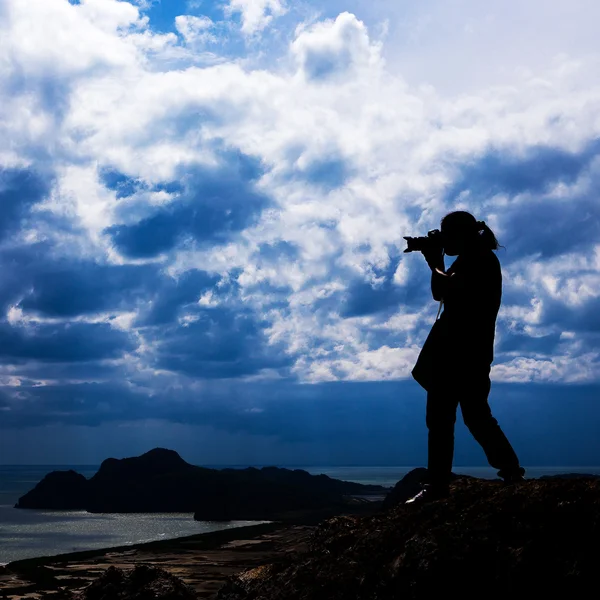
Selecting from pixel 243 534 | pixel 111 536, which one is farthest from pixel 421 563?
pixel 111 536

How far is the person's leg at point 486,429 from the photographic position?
23.9 ft

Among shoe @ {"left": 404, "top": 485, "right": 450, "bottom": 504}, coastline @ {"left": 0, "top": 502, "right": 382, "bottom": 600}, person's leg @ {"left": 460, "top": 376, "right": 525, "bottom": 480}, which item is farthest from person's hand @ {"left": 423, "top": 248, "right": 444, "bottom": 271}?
coastline @ {"left": 0, "top": 502, "right": 382, "bottom": 600}

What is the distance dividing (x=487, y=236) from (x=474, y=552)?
3.16 m

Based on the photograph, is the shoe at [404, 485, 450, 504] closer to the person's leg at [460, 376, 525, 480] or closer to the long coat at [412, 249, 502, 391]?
the person's leg at [460, 376, 525, 480]

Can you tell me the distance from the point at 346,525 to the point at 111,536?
151669 mm

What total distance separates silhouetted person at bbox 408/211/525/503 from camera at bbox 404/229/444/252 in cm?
3

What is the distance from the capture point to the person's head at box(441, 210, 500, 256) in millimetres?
7324

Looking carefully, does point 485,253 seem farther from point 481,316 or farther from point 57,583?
point 57,583

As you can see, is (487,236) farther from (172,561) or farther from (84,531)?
(84,531)

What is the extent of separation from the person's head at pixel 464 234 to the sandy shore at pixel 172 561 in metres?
64.4

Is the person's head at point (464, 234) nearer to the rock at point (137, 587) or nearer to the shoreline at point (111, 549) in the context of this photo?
the rock at point (137, 587)

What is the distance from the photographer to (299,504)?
191 metres

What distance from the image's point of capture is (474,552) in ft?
19.4

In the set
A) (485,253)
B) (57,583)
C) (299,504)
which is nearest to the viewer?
(485,253)
